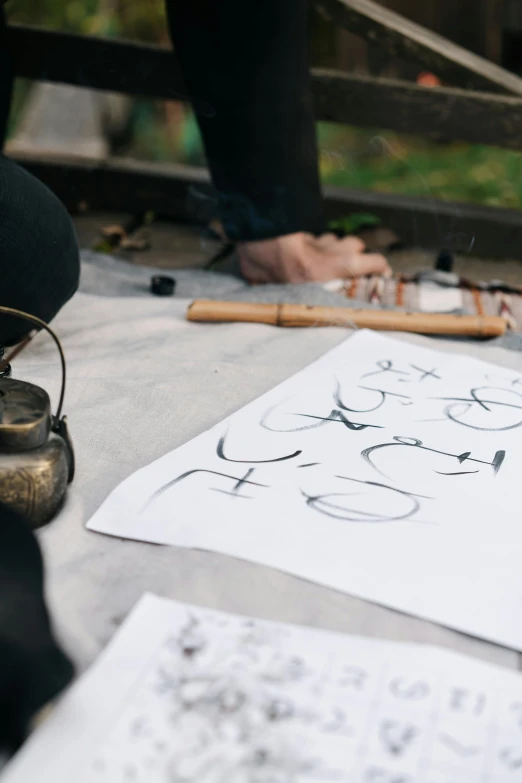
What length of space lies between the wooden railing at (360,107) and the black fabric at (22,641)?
58.4 inches

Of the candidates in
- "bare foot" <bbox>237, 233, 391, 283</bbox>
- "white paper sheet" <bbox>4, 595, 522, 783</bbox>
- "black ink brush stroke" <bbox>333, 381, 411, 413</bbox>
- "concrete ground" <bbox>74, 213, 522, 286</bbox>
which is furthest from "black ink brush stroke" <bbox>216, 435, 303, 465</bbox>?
"concrete ground" <bbox>74, 213, 522, 286</bbox>

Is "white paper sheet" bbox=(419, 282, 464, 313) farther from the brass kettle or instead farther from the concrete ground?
the brass kettle

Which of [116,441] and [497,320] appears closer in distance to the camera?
[116,441]

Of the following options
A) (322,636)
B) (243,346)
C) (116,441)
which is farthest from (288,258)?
(322,636)

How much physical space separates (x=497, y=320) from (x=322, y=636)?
765 mm

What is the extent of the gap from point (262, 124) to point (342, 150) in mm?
1578

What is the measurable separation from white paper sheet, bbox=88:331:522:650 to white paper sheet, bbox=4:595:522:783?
7 centimetres

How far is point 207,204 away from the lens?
2.02 metres

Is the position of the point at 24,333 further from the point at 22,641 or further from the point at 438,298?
the point at 438,298

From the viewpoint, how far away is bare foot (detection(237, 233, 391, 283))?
5.10ft

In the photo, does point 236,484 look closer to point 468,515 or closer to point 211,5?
point 468,515

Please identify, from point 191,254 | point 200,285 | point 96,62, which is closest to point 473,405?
point 200,285

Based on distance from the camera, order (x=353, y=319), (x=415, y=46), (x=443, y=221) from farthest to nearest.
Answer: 1. (x=443, y=221)
2. (x=415, y=46)
3. (x=353, y=319)

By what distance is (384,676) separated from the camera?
0.60 m
